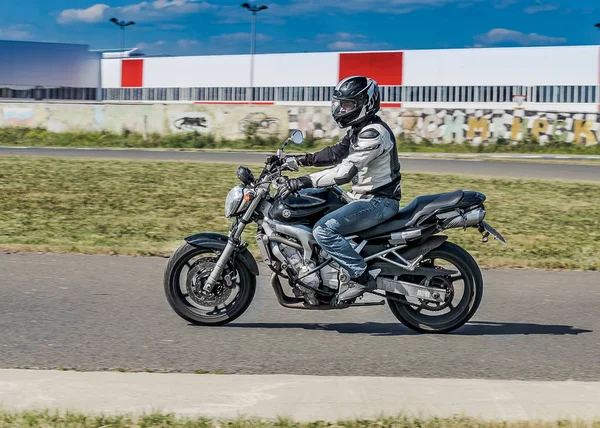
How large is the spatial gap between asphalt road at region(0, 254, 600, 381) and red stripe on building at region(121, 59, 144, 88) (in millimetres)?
80821

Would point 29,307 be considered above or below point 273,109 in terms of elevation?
below

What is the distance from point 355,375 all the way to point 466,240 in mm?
6682

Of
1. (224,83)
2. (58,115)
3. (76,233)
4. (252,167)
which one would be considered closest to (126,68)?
(224,83)

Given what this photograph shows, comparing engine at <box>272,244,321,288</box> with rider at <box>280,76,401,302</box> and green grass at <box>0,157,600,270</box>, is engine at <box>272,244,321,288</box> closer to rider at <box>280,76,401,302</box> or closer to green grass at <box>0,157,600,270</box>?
rider at <box>280,76,401,302</box>

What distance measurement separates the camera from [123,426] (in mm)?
4656

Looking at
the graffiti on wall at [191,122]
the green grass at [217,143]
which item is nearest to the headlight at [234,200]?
the green grass at [217,143]

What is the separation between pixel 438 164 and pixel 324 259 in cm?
1903

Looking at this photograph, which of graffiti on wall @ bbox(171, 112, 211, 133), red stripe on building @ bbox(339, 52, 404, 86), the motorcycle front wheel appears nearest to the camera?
the motorcycle front wheel

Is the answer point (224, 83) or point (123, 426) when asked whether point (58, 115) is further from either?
point (224, 83)

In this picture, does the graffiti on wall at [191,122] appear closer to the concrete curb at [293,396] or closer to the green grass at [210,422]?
the concrete curb at [293,396]

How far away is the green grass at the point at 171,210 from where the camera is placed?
11.3m

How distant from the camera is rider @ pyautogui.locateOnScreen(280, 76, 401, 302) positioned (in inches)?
267

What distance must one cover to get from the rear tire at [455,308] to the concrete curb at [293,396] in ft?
4.49

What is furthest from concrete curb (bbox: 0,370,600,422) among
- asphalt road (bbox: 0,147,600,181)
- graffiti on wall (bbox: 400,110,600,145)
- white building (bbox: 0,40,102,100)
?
white building (bbox: 0,40,102,100)
